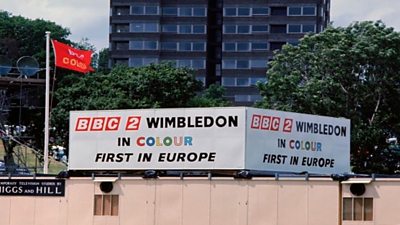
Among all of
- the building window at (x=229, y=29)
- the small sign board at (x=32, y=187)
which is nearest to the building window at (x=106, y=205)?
the small sign board at (x=32, y=187)

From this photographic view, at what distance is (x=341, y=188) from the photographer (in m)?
28.7

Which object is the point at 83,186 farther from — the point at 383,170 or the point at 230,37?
the point at 230,37

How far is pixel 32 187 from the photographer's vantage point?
32562 mm

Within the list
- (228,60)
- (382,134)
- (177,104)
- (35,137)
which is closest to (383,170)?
(382,134)

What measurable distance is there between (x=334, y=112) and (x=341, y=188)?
109 feet

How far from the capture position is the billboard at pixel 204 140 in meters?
31.2

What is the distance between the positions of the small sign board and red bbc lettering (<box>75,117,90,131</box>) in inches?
87.4

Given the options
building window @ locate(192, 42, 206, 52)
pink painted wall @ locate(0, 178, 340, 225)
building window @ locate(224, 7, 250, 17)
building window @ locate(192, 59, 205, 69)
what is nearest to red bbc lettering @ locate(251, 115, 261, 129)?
pink painted wall @ locate(0, 178, 340, 225)

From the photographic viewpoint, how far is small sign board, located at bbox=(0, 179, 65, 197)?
32.2m

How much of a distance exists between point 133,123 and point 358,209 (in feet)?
27.1

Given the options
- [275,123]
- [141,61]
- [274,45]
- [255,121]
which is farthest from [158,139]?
[141,61]

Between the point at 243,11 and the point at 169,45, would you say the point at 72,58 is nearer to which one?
the point at 243,11

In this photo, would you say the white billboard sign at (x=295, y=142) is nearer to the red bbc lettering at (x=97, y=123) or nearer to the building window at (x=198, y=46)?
the red bbc lettering at (x=97, y=123)

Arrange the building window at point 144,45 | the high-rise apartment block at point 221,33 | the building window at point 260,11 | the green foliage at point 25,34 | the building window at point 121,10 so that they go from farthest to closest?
the building window at point 121,10 → the building window at point 144,45 → the building window at point 260,11 → the high-rise apartment block at point 221,33 → the green foliage at point 25,34
